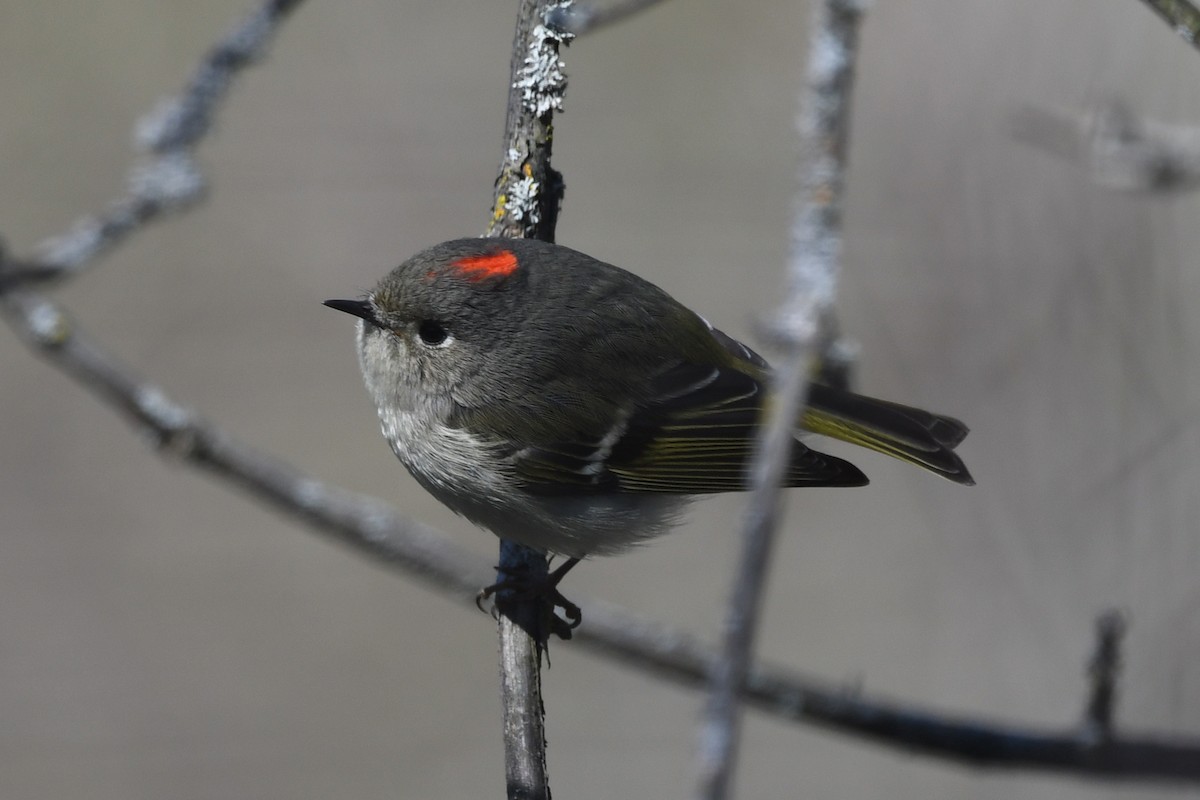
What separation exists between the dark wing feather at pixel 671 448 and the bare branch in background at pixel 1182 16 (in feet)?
3.38

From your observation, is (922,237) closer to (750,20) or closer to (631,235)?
(631,235)

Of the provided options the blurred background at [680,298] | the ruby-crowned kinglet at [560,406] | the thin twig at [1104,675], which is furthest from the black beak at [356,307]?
the blurred background at [680,298]

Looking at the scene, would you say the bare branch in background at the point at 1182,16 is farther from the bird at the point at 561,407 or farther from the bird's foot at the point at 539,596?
the bird's foot at the point at 539,596

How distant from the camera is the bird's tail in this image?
2.13m

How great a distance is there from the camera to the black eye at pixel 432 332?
84.3 inches

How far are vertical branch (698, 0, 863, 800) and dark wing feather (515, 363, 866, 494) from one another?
0.91m

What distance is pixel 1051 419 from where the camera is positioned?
2.71 meters

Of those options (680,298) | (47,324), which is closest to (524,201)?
(47,324)

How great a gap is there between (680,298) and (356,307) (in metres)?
2.49

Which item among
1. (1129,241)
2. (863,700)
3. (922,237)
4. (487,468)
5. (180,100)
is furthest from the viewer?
(922,237)

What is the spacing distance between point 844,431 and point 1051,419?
79 centimetres

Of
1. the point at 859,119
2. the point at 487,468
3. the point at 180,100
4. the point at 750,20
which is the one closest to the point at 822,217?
the point at 180,100

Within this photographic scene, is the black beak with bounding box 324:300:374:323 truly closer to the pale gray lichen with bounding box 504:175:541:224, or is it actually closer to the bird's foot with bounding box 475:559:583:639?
the pale gray lichen with bounding box 504:175:541:224

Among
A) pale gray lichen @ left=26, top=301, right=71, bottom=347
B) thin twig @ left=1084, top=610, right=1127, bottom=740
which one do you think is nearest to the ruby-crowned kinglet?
thin twig @ left=1084, top=610, right=1127, bottom=740
